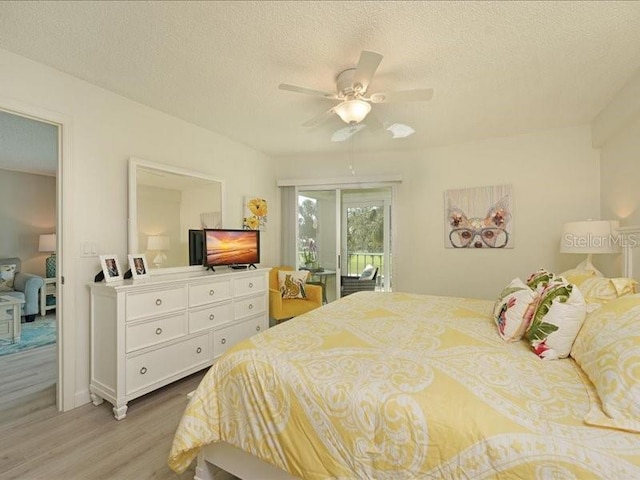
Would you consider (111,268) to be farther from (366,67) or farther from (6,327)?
(6,327)

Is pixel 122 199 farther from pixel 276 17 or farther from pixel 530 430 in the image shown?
pixel 530 430

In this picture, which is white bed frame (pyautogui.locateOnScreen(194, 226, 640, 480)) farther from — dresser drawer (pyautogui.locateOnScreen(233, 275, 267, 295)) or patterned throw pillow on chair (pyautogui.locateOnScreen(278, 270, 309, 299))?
patterned throw pillow on chair (pyautogui.locateOnScreen(278, 270, 309, 299))

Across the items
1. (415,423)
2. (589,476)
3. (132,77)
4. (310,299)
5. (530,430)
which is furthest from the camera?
(310,299)

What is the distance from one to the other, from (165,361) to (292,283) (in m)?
1.76

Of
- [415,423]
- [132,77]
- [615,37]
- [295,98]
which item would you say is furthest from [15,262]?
[615,37]

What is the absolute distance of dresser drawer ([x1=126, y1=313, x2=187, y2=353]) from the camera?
2.19 metres

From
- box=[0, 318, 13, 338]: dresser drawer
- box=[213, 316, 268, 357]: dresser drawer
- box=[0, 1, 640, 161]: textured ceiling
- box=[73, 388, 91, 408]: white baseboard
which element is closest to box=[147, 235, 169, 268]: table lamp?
box=[213, 316, 268, 357]: dresser drawer

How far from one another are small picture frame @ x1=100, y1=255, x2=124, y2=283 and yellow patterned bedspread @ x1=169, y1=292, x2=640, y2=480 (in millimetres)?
1420

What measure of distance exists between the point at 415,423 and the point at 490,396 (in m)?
0.28

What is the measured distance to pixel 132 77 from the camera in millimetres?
2229

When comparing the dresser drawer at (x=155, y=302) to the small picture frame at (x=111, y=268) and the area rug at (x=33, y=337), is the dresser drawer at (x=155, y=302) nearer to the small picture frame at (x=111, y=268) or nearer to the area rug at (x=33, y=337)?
the small picture frame at (x=111, y=268)

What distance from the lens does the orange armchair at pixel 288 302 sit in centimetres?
357

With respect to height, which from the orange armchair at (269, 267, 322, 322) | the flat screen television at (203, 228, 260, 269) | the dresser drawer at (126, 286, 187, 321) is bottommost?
the orange armchair at (269, 267, 322, 322)

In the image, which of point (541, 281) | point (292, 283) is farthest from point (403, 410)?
point (292, 283)
